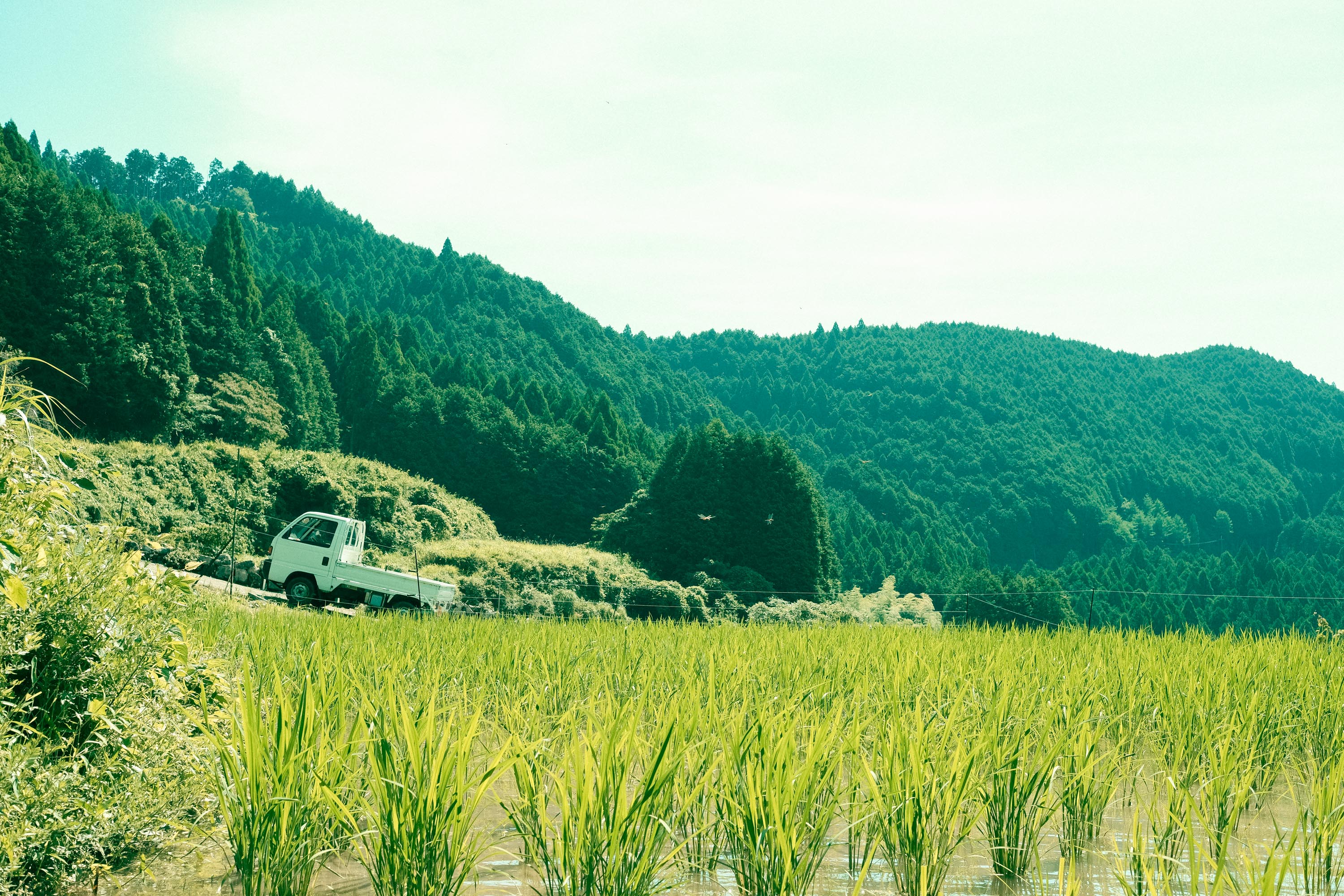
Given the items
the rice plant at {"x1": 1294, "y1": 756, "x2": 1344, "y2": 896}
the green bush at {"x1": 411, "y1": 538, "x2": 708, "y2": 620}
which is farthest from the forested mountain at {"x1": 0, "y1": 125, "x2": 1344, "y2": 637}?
the rice plant at {"x1": 1294, "y1": 756, "x2": 1344, "y2": 896}

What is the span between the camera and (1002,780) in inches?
142

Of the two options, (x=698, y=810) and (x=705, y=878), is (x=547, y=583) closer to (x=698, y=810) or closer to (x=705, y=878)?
(x=698, y=810)

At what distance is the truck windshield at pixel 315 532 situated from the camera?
17031 millimetres

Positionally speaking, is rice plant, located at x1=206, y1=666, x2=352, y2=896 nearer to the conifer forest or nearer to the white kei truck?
the conifer forest

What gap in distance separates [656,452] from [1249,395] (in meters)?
75.8

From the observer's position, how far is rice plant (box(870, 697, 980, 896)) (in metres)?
3.25

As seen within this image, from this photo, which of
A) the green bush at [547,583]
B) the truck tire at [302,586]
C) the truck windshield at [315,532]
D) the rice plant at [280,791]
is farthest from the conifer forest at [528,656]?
the truck windshield at [315,532]

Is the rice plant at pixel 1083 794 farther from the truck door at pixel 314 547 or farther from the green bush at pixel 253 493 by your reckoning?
the green bush at pixel 253 493

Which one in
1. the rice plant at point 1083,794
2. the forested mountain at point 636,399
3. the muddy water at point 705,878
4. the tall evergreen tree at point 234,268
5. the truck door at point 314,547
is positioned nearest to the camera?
the muddy water at point 705,878

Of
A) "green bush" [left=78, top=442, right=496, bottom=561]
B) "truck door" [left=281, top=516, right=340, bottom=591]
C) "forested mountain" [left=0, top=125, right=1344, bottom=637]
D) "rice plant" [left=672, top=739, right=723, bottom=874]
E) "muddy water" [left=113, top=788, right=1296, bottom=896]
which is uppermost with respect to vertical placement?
"forested mountain" [left=0, top=125, right=1344, bottom=637]

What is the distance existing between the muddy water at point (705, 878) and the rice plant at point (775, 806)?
140mm

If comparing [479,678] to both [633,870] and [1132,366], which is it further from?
[1132,366]

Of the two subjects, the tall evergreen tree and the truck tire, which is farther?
the tall evergreen tree

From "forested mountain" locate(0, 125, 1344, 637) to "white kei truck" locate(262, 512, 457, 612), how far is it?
47.1 feet
